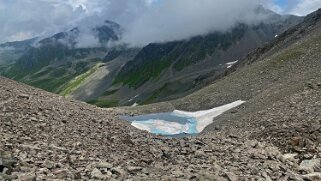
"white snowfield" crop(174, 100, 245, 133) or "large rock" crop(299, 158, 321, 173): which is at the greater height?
"white snowfield" crop(174, 100, 245, 133)

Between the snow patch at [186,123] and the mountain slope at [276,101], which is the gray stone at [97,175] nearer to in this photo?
the mountain slope at [276,101]

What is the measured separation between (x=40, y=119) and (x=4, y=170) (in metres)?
13.7

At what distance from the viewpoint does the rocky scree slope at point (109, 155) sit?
2228cm

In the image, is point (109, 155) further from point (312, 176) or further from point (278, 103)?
point (278, 103)

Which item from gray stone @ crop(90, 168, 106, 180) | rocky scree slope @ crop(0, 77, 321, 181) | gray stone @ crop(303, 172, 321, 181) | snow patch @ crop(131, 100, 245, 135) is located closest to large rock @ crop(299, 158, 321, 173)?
rocky scree slope @ crop(0, 77, 321, 181)

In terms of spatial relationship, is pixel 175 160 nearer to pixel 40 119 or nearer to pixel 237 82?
pixel 40 119

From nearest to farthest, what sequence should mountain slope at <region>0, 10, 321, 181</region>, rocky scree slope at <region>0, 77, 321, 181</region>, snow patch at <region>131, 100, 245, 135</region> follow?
rocky scree slope at <region>0, 77, 321, 181</region>
mountain slope at <region>0, 10, 321, 181</region>
snow patch at <region>131, 100, 245, 135</region>

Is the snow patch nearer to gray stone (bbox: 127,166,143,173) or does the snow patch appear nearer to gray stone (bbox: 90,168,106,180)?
gray stone (bbox: 127,166,143,173)

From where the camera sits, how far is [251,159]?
2966 cm

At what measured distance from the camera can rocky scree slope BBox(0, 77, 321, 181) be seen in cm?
2228

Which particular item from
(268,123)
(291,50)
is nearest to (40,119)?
(268,123)

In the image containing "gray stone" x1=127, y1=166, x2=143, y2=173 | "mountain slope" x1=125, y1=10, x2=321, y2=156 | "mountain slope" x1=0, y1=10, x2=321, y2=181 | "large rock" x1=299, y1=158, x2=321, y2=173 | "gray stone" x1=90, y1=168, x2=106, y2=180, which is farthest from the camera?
"mountain slope" x1=125, y1=10, x2=321, y2=156

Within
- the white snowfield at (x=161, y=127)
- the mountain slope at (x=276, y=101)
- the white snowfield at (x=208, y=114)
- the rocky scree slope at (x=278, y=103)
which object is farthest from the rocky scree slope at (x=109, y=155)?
the white snowfield at (x=208, y=114)

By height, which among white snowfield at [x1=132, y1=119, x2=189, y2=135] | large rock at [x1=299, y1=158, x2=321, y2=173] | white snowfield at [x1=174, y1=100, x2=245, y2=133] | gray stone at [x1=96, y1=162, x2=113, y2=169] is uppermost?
white snowfield at [x1=174, y1=100, x2=245, y2=133]
